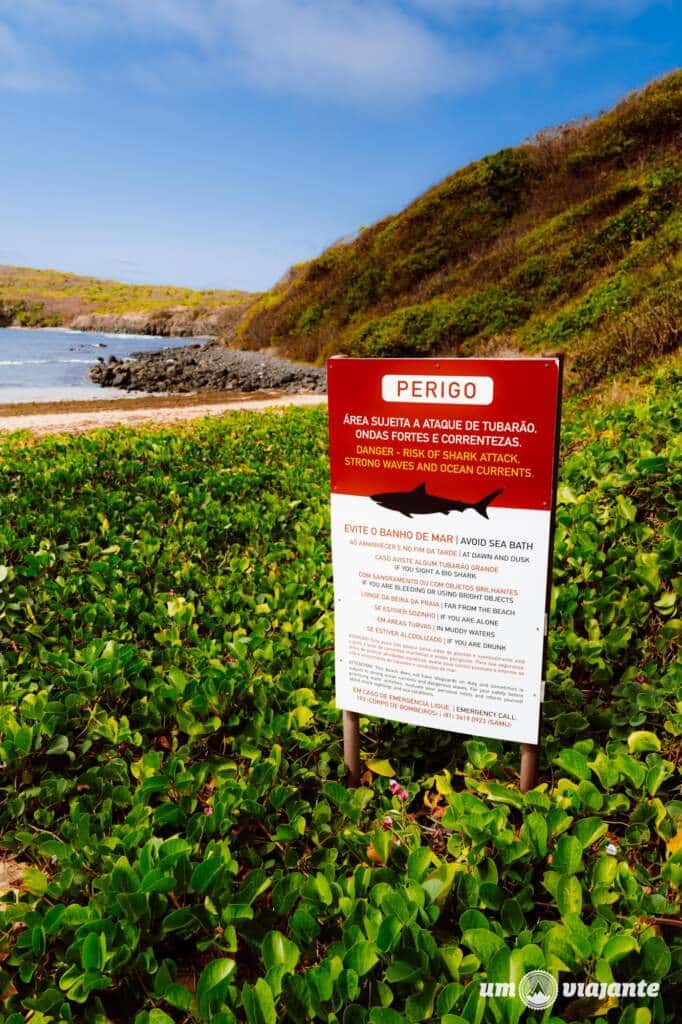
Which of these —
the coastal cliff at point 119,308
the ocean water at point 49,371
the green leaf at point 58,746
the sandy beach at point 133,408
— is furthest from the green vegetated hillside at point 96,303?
the green leaf at point 58,746

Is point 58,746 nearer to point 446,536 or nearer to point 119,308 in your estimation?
point 446,536

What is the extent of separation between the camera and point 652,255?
19266 millimetres

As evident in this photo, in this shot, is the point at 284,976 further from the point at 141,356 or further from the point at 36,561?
the point at 141,356

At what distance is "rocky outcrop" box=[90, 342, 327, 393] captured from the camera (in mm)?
30453

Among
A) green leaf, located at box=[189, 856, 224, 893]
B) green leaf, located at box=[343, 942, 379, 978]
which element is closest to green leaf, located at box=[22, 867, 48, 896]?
green leaf, located at box=[189, 856, 224, 893]

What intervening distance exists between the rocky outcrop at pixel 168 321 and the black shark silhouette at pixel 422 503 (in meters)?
77.2

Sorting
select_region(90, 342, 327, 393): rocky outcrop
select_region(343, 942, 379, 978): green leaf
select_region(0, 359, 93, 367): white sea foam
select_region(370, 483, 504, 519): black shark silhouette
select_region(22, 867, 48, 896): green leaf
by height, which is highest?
select_region(0, 359, 93, 367): white sea foam

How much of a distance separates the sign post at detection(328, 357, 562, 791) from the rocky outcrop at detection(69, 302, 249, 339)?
253ft

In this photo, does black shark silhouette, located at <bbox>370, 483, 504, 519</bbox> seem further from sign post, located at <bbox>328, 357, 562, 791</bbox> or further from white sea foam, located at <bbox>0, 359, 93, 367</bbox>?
white sea foam, located at <bbox>0, 359, 93, 367</bbox>

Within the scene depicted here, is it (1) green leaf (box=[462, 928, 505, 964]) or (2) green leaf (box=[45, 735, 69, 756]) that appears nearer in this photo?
(1) green leaf (box=[462, 928, 505, 964])

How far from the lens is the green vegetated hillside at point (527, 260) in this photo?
744 inches

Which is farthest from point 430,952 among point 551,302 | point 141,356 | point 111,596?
point 141,356

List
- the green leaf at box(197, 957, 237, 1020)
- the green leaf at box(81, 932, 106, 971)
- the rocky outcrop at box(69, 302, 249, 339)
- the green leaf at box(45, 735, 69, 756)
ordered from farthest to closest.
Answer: the rocky outcrop at box(69, 302, 249, 339) < the green leaf at box(45, 735, 69, 756) < the green leaf at box(81, 932, 106, 971) < the green leaf at box(197, 957, 237, 1020)

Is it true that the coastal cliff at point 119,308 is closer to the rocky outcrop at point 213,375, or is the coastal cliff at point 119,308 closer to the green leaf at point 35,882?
the rocky outcrop at point 213,375
